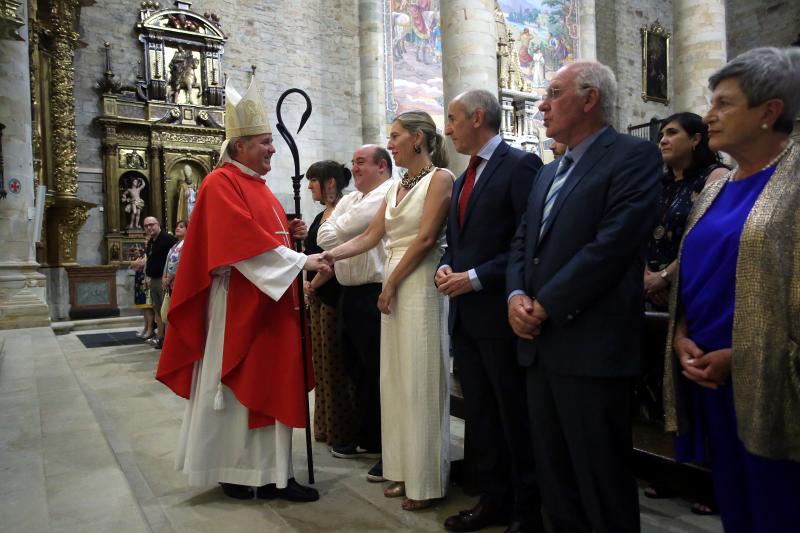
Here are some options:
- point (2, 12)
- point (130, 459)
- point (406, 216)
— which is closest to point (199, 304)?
point (406, 216)

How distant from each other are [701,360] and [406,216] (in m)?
1.39

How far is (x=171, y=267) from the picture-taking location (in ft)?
21.9

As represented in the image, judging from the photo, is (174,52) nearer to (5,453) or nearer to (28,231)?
(28,231)

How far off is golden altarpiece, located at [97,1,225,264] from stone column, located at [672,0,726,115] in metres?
9.44

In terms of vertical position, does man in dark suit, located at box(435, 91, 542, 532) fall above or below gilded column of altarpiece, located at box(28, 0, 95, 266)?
below

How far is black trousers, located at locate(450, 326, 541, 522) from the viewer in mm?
2201

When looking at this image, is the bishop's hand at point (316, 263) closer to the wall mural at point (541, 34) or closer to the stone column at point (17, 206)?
the stone column at point (17, 206)

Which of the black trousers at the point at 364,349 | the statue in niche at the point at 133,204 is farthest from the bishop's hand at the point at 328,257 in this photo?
the statue in niche at the point at 133,204

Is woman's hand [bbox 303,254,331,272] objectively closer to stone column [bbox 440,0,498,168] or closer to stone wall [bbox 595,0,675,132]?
stone column [bbox 440,0,498,168]

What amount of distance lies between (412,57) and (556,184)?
49.4 feet

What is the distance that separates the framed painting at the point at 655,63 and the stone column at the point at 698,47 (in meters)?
9.86

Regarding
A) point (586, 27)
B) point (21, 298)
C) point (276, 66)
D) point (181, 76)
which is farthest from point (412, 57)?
point (21, 298)

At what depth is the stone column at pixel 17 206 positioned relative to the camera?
7.88 meters

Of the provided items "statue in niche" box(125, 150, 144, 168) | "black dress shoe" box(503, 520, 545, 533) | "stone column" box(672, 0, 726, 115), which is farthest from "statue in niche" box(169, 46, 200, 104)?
"black dress shoe" box(503, 520, 545, 533)
